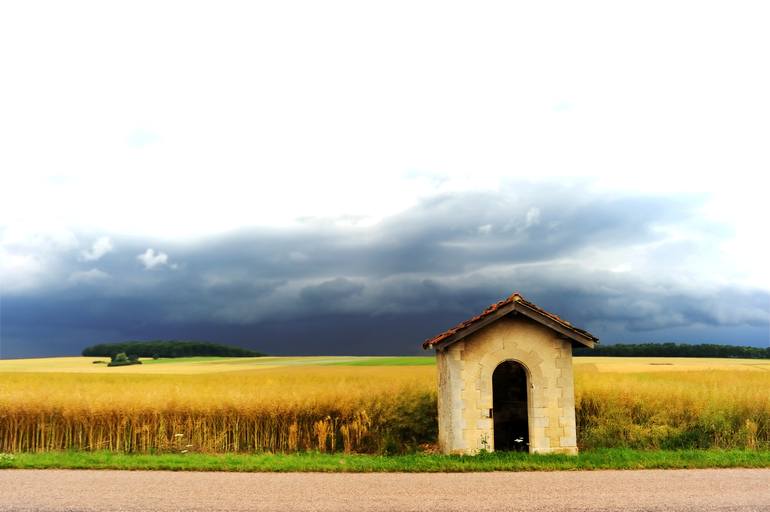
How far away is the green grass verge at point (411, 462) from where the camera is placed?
14867 millimetres

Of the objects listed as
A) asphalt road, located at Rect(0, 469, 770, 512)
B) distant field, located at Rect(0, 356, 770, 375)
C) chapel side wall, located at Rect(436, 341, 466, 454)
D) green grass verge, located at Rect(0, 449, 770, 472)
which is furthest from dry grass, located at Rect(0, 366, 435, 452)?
distant field, located at Rect(0, 356, 770, 375)

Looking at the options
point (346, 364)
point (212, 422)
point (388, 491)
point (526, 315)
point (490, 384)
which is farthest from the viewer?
point (346, 364)

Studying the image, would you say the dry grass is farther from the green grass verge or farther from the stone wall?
the stone wall

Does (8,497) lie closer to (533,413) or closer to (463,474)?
(463,474)

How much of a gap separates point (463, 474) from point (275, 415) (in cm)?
715

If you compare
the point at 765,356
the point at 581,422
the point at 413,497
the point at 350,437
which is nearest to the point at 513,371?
the point at 581,422

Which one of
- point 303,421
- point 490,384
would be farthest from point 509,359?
point 303,421

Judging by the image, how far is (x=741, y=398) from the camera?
20297mm

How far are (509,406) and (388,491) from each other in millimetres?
8421

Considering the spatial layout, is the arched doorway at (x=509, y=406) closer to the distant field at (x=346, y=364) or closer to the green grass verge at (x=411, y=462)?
the green grass verge at (x=411, y=462)

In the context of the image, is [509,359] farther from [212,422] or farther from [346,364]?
[346,364]

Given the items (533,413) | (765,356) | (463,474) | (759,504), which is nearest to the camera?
(759,504)

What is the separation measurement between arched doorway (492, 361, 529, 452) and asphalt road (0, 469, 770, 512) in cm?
513

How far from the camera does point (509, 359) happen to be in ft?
55.2
